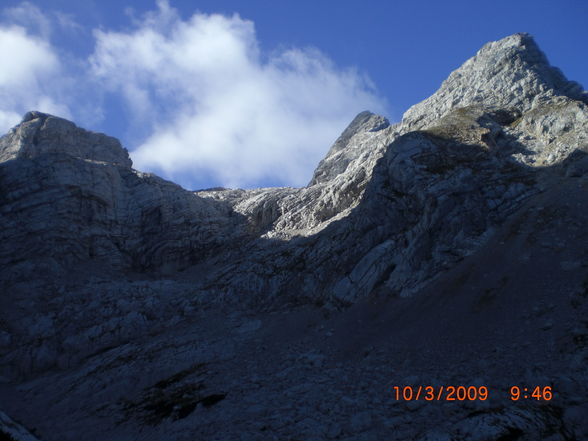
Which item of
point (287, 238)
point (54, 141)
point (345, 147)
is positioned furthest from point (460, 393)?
point (345, 147)

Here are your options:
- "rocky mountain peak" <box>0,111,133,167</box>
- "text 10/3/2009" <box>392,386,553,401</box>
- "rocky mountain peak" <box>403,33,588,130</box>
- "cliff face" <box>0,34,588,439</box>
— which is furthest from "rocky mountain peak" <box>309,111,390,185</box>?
"text 10/3/2009" <box>392,386,553,401</box>

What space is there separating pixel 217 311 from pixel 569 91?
4608 centimetres

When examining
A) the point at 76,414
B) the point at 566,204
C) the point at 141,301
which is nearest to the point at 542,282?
the point at 566,204

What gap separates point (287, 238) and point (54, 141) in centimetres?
4304

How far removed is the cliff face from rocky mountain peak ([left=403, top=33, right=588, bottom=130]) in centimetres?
26

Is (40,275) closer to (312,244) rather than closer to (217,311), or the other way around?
(217,311)

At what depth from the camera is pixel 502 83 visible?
163 feet

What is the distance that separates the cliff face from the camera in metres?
26.7

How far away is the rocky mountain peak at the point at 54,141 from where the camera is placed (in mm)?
60062

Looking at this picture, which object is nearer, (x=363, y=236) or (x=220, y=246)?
(x=363, y=236)

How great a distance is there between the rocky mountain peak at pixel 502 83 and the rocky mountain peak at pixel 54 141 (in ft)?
146

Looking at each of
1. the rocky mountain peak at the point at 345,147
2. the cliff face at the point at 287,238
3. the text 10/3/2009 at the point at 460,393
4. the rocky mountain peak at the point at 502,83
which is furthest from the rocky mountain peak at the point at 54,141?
the text 10/3/2009 at the point at 460,393

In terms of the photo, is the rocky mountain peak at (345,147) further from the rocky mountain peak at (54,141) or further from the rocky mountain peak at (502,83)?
the rocky mountain peak at (54,141)

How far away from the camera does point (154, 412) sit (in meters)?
20.9
